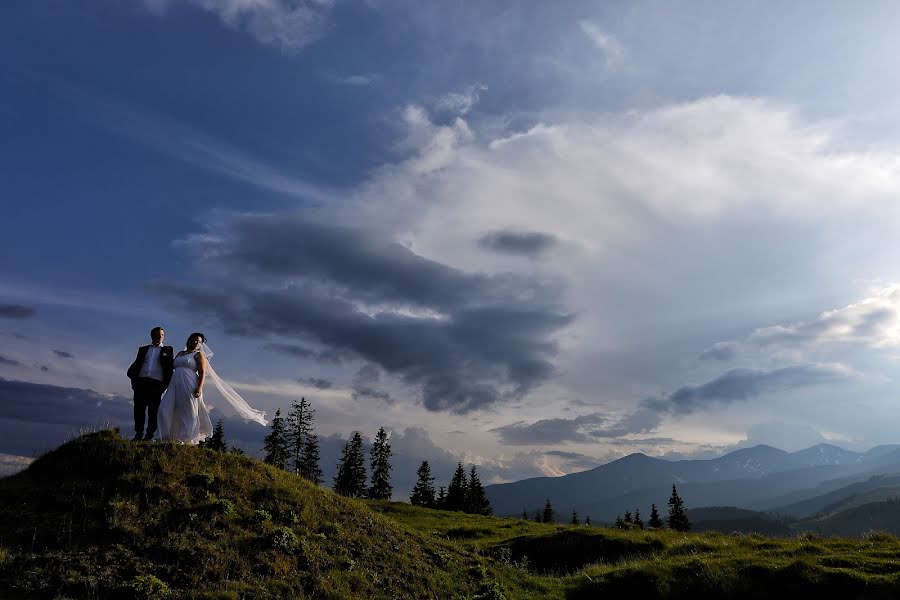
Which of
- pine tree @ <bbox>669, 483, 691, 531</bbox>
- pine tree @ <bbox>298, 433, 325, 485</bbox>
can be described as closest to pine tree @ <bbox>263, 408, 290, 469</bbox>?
pine tree @ <bbox>298, 433, 325, 485</bbox>

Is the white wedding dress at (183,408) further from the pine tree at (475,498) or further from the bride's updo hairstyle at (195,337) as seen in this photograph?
the pine tree at (475,498)

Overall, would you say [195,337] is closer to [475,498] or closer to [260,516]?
[260,516]

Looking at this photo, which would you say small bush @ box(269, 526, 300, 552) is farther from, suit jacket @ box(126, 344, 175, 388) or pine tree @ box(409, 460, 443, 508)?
pine tree @ box(409, 460, 443, 508)

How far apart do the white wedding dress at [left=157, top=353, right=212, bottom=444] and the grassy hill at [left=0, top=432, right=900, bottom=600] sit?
108cm

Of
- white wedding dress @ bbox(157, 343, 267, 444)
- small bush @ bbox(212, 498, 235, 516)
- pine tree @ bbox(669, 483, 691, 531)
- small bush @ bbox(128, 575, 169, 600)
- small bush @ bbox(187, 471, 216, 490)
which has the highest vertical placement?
white wedding dress @ bbox(157, 343, 267, 444)

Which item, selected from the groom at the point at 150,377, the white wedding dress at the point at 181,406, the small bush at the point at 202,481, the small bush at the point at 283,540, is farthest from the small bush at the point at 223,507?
the groom at the point at 150,377

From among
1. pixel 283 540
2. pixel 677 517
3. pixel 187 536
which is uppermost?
pixel 187 536

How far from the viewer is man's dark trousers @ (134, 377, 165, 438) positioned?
20047 mm

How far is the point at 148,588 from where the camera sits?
1298cm

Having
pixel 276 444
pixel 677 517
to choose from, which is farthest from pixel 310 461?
pixel 677 517

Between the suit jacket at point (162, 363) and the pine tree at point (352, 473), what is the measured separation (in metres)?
76.7

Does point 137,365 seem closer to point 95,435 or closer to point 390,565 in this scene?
point 95,435

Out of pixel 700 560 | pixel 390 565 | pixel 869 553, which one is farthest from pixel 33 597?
pixel 869 553

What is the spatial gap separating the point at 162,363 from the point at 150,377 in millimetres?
667
